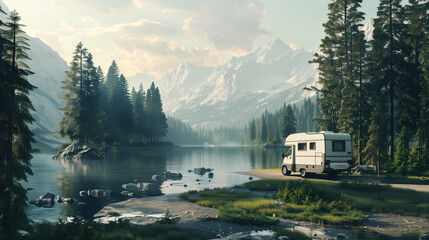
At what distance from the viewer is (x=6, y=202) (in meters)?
11.0

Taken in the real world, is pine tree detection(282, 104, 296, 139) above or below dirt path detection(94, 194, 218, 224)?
above

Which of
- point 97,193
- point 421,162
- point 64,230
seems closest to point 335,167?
point 421,162

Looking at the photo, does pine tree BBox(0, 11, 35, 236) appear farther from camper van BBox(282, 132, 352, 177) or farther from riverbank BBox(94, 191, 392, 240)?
camper van BBox(282, 132, 352, 177)

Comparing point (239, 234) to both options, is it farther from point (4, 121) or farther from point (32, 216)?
point (32, 216)

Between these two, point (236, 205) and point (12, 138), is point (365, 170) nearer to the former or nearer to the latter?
point (236, 205)

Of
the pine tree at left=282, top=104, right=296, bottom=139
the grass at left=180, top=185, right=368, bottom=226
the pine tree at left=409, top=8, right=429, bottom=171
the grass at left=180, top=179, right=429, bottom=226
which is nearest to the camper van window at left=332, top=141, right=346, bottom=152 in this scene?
the grass at left=180, top=179, right=429, bottom=226

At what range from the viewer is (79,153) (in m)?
60.1

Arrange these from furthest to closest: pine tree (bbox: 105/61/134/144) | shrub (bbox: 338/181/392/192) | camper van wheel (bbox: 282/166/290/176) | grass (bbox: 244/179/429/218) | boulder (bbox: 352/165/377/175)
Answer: pine tree (bbox: 105/61/134/144) → boulder (bbox: 352/165/377/175) → camper van wheel (bbox: 282/166/290/176) → shrub (bbox: 338/181/392/192) → grass (bbox: 244/179/429/218)

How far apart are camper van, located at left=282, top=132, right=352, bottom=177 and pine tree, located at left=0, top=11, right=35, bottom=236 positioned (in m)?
21.3

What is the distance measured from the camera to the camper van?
89.9 ft

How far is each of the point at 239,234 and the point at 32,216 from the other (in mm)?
11632

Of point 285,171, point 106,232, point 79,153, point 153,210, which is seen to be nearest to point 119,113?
point 79,153

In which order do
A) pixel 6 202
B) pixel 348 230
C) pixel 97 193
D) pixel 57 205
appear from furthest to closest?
1. pixel 97 193
2. pixel 57 205
3. pixel 348 230
4. pixel 6 202

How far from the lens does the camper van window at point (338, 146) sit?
91.1ft
